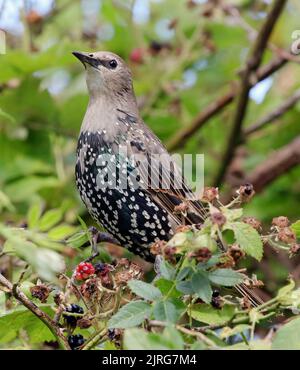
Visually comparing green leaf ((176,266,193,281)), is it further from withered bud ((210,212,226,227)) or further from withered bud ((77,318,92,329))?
withered bud ((77,318,92,329))

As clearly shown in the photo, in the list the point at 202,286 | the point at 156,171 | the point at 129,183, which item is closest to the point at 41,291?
the point at 202,286

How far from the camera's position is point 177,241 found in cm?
263

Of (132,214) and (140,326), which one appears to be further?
(132,214)

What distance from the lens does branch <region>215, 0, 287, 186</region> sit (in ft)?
16.9

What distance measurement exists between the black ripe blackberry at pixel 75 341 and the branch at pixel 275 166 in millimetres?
2835

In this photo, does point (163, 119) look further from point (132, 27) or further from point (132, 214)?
point (132, 214)

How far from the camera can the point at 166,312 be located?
2623 millimetres

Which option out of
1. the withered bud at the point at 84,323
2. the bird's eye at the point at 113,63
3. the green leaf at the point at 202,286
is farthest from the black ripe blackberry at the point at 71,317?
the bird's eye at the point at 113,63

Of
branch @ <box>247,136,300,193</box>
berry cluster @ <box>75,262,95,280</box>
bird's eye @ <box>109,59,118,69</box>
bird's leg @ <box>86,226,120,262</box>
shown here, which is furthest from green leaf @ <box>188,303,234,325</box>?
branch @ <box>247,136,300,193</box>

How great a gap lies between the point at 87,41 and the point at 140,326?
3.50 meters

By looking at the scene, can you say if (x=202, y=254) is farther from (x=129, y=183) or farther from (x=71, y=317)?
(x=129, y=183)

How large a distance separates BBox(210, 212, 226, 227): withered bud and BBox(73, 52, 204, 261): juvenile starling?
5.97 feet

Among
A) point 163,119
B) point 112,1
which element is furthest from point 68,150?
point 112,1

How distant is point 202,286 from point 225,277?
0.08 m
